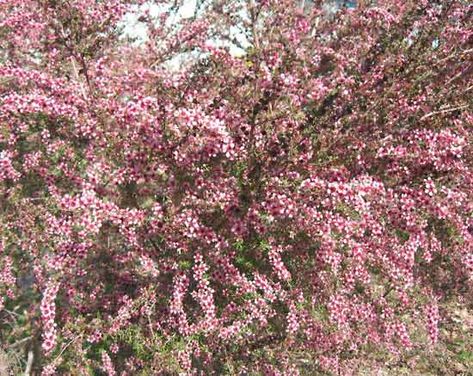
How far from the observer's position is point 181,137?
385 centimetres

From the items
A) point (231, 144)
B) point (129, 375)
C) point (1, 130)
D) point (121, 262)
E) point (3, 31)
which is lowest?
point (129, 375)

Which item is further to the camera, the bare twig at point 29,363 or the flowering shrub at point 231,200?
the bare twig at point 29,363

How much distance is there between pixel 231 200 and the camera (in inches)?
168

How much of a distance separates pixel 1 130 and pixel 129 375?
3.00 m

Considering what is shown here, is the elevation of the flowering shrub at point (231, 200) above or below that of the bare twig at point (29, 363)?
above

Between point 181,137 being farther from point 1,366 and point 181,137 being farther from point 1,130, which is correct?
point 1,366

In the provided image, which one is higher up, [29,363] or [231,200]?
[231,200]

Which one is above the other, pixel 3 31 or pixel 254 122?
pixel 3 31

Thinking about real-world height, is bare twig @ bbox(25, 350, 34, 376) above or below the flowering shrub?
below

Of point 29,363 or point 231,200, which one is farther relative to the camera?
point 29,363

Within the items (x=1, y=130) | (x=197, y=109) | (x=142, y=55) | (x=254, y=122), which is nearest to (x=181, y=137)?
(x=197, y=109)

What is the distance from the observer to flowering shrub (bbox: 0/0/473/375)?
4.08 meters

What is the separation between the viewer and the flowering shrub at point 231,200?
408 cm

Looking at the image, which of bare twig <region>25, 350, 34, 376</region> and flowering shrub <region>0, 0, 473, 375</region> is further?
bare twig <region>25, 350, 34, 376</region>
